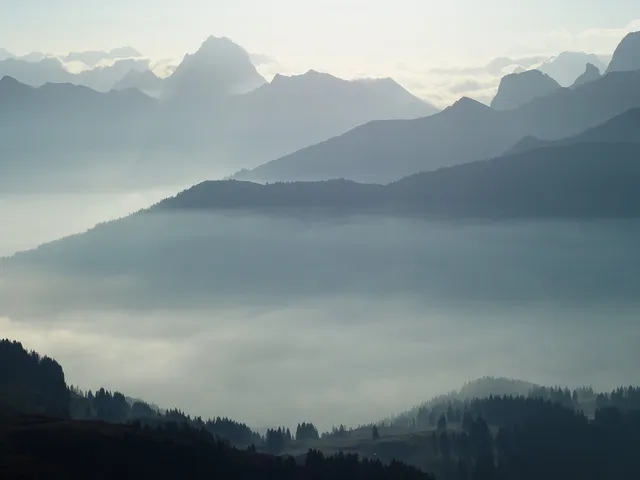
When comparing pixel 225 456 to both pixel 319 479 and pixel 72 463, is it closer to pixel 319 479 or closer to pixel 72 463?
pixel 319 479

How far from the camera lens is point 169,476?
163125 millimetres

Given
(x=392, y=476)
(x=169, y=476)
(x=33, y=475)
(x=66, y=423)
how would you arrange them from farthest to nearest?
(x=392, y=476) < (x=66, y=423) < (x=169, y=476) < (x=33, y=475)

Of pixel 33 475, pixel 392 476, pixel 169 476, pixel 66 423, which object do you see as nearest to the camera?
pixel 33 475

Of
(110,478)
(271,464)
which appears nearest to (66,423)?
(110,478)

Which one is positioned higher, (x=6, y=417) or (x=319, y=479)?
(x=6, y=417)

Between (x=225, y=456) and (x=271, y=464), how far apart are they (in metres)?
11.3

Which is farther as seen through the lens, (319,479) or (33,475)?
(319,479)

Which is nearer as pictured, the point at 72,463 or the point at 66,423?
the point at 72,463

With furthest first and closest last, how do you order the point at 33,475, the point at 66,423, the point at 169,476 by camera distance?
1. the point at 66,423
2. the point at 169,476
3. the point at 33,475

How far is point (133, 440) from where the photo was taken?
170375mm

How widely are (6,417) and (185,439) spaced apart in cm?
3976

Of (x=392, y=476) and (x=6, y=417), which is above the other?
(x=6, y=417)

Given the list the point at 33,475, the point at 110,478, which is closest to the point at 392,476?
the point at 110,478

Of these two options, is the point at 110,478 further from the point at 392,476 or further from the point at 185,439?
the point at 392,476
